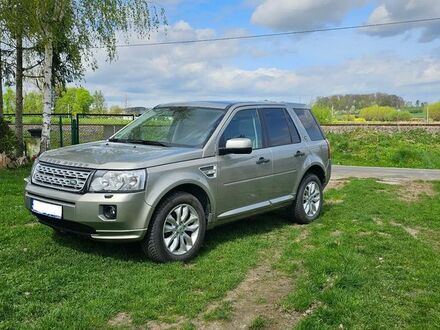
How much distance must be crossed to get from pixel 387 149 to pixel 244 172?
51.5 ft

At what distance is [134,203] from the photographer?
4891 millimetres

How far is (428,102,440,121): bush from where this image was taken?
5184cm

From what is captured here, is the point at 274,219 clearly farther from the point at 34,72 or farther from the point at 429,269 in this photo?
the point at 34,72

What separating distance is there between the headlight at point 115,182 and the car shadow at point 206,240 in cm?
88

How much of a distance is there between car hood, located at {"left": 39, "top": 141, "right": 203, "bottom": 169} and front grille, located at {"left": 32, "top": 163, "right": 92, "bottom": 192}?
0.24 feet

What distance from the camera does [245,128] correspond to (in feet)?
21.3

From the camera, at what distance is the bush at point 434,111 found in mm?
51844

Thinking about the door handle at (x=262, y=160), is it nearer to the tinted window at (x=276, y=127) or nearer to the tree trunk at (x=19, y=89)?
the tinted window at (x=276, y=127)

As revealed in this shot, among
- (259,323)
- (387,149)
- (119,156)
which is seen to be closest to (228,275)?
(259,323)

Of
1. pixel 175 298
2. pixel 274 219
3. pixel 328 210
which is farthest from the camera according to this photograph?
pixel 328 210

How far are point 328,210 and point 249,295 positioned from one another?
4.46 meters

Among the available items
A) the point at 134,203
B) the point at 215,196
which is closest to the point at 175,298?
the point at 134,203

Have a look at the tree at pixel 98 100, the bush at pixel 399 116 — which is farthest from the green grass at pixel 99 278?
→ the tree at pixel 98 100

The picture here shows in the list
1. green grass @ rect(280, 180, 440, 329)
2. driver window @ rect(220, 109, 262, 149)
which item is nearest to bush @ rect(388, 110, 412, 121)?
green grass @ rect(280, 180, 440, 329)
